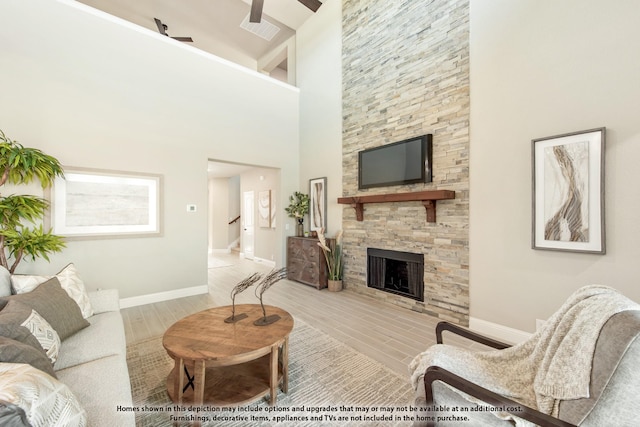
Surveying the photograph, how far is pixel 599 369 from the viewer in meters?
0.98

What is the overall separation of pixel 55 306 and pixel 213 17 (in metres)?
6.11

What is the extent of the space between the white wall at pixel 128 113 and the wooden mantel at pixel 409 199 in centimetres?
223

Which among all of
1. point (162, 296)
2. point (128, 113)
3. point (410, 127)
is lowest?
point (162, 296)

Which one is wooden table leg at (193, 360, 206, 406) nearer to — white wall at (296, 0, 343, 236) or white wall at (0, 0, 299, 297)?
white wall at (0, 0, 299, 297)

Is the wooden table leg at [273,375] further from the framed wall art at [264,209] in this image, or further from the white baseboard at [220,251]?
the white baseboard at [220,251]

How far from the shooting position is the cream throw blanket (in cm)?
108

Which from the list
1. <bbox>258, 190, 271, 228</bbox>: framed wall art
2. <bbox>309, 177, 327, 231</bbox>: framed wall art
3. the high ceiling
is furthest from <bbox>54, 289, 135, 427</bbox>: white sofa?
the high ceiling

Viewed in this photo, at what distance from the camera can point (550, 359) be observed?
125 centimetres

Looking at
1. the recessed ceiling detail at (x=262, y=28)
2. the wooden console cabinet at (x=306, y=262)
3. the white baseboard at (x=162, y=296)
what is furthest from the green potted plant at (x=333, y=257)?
the recessed ceiling detail at (x=262, y=28)

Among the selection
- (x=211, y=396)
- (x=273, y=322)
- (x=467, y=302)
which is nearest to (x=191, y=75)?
(x=273, y=322)

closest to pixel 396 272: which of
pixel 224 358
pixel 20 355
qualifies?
pixel 224 358

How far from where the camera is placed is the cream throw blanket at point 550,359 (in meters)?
1.08

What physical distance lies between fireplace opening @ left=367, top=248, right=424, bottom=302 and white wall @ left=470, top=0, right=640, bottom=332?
27.5 inches

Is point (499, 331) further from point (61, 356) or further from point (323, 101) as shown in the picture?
point (323, 101)
